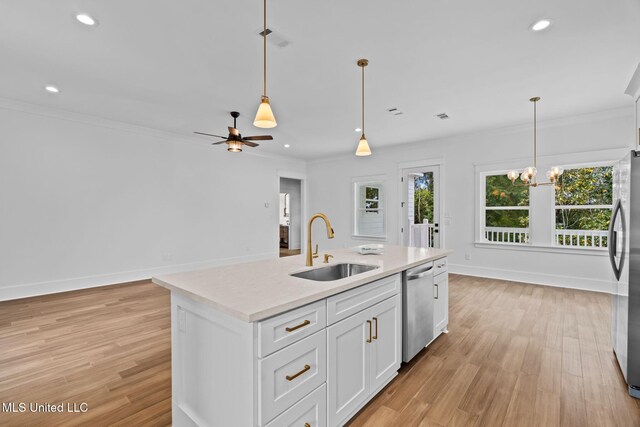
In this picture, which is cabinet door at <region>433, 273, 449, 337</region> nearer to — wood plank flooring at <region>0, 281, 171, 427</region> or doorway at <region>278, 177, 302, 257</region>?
wood plank flooring at <region>0, 281, 171, 427</region>

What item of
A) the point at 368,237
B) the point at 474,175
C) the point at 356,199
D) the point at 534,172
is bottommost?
the point at 368,237

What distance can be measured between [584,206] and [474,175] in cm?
167

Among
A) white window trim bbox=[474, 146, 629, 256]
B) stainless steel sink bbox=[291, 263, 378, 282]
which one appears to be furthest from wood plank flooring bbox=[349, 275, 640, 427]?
white window trim bbox=[474, 146, 629, 256]

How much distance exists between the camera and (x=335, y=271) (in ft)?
7.80

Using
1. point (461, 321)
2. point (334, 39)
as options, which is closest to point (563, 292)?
point (461, 321)

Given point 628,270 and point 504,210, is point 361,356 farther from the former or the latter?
point 504,210

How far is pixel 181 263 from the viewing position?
19.0ft

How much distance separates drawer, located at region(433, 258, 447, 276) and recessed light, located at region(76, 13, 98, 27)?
11.4ft

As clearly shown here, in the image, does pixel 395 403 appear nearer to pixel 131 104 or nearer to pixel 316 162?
pixel 131 104

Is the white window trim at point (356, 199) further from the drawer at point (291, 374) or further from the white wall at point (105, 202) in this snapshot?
the drawer at point (291, 374)

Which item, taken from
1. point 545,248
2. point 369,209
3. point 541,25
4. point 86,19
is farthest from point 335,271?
point 369,209

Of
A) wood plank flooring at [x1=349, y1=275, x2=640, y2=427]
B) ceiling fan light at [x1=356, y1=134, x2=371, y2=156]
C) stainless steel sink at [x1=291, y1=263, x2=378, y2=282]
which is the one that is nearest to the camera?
wood plank flooring at [x1=349, y1=275, x2=640, y2=427]

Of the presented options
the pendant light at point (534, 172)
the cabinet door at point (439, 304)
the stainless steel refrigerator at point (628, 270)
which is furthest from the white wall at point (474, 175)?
the cabinet door at point (439, 304)

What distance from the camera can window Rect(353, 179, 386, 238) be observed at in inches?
280
